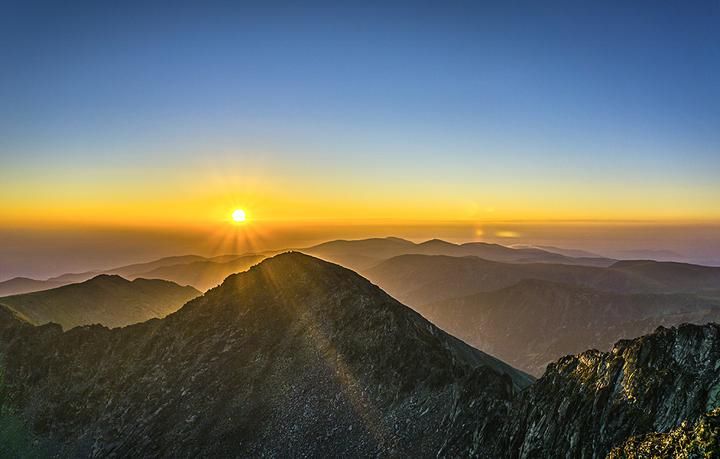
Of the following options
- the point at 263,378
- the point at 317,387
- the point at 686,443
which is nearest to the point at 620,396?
the point at 686,443

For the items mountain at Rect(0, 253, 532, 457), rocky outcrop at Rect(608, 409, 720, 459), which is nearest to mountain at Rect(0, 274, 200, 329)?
mountain at Rect(0, 253, 532, 457)

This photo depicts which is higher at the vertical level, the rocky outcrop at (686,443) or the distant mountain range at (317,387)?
the rocky outcrop at (686,443)

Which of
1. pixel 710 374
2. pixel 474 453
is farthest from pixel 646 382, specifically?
pixel 474 453

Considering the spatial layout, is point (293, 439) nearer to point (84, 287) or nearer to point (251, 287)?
point (251, 287)

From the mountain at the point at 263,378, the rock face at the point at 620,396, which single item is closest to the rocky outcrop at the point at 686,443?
the rock face at the point at 620,396

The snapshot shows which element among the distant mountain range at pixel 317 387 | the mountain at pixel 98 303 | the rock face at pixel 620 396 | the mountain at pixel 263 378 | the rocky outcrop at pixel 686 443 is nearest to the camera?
the rocky outcrop at pixel 686 443

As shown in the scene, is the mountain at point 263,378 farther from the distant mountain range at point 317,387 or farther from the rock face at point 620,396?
the rock face at point 620,396
